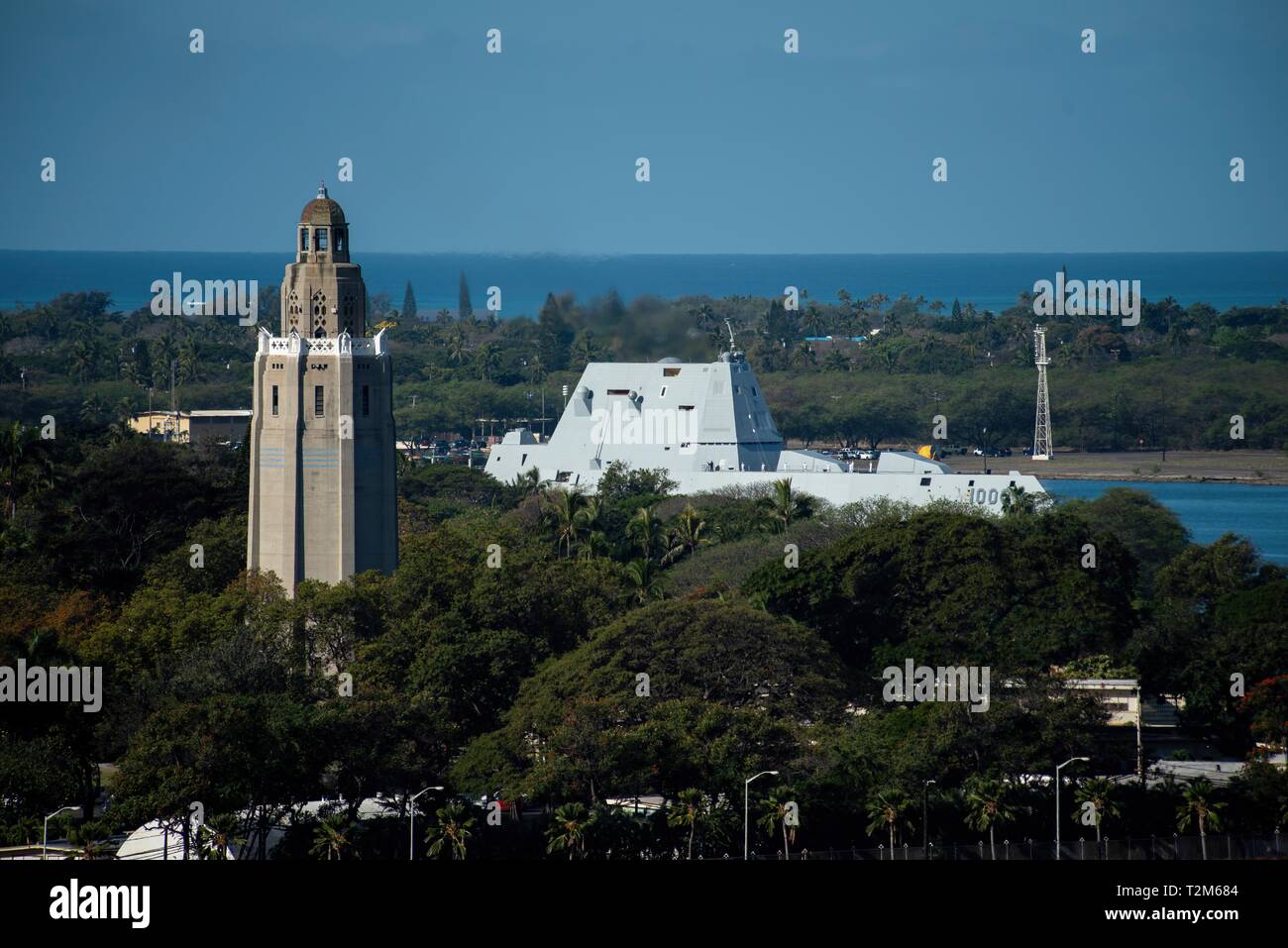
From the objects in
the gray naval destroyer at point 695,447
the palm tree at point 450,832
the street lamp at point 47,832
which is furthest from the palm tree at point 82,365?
the palm tree at point 450,832

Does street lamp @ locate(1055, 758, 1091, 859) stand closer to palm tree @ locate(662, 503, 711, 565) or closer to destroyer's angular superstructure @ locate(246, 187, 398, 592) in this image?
destroyer's angular superstructure @ locate(246, 187, 398, 592)

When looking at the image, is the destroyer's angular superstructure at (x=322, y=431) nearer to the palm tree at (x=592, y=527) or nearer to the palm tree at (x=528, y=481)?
the palm tree at (x=592, y=527)

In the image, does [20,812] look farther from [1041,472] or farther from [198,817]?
[1041,472]

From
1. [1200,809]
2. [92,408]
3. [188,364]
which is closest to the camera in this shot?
[1200,809]

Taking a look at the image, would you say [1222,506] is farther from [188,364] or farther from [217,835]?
[217,835]

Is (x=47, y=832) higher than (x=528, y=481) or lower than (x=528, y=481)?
lower

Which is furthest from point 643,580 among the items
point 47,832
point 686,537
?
point 47,832
